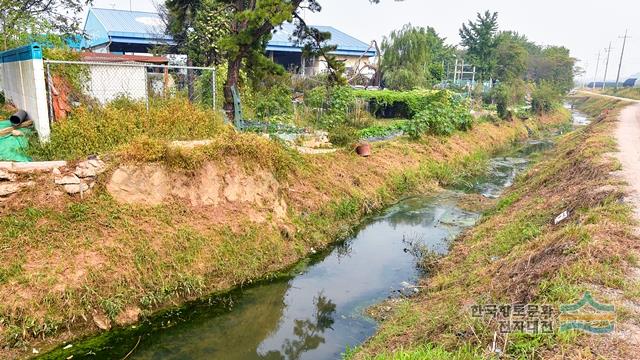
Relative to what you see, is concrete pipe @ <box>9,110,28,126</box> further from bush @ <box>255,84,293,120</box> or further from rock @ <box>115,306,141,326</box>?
bush @ <box>255,84,293,120</box>

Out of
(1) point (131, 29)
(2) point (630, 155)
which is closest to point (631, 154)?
(2) point (630, 155)

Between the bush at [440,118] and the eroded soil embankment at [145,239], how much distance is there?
25.1 feet

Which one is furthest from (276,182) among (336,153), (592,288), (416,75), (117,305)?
(416,75)

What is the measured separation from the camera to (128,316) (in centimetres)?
701

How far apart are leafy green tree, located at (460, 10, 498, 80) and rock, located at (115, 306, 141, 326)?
37170 mm

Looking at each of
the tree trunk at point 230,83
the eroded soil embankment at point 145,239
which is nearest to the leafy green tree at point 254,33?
the tree trunk at point 230,83

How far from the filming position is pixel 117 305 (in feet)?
22.6

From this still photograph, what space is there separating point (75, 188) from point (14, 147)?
1.82 m

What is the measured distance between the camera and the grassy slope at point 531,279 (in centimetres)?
449

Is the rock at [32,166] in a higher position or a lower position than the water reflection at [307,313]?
higher

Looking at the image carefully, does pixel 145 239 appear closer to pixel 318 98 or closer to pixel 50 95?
pixel 50 95

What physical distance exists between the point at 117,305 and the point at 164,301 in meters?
0.80

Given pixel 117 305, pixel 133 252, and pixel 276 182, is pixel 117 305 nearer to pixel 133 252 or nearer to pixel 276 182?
pixel 133 252

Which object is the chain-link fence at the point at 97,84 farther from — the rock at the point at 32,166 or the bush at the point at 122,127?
the rock at the point at 32,166
